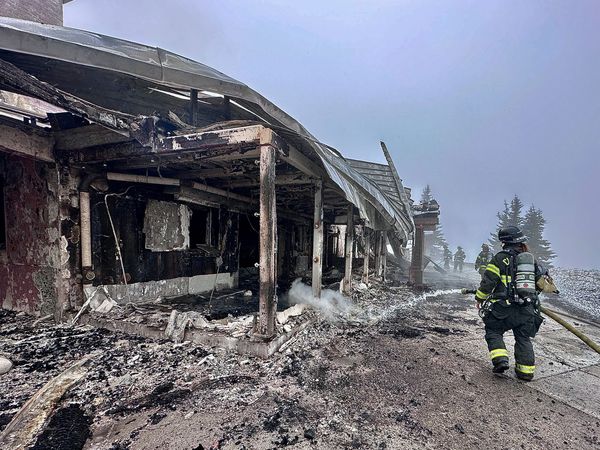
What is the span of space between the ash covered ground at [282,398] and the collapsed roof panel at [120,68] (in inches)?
109

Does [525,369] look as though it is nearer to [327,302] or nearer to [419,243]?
[327,302]

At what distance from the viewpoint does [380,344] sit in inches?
166

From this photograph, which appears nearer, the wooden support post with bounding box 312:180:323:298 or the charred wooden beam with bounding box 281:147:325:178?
the charred wooden beam with bounding box 281:147:325:178

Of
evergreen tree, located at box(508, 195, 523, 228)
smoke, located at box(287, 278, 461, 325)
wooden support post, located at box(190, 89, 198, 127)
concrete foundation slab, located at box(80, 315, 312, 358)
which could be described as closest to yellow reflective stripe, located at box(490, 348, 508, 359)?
smoke, located at box(287, 278, 461, 325)

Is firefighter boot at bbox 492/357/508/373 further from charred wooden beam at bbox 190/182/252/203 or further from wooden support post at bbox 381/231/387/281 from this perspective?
wooden support post at bbox 381/231/387/281

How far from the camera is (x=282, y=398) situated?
2.55m

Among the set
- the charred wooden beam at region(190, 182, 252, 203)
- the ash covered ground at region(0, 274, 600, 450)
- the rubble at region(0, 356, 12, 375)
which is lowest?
the ash covered ground at region(0, 274, 600, 450)

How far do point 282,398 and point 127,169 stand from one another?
4653mm

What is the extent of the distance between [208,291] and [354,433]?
5598 millimetres

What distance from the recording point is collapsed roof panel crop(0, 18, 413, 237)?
2.29m

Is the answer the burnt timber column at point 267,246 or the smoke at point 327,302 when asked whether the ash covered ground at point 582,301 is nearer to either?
the smoke at point 327,302

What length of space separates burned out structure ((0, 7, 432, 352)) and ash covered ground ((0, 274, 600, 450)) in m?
0.74

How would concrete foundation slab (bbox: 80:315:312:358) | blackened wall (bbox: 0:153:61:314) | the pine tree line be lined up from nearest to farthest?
concrete foundation slab (bbox: 80:315:312:358) < blackened wall (bbox: 0:153:61:314) < the pine tree line

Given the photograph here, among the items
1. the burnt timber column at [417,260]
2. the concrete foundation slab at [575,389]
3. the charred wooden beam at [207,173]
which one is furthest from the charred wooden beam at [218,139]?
the burnt timber column at [417,260]
